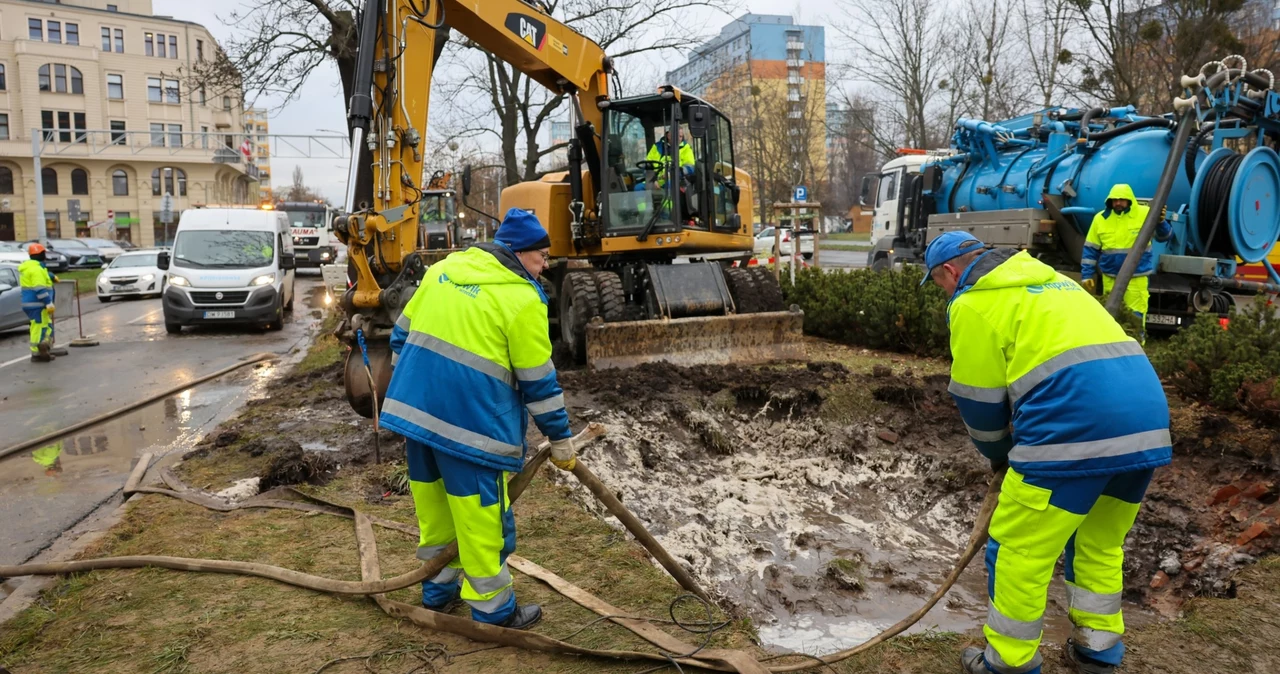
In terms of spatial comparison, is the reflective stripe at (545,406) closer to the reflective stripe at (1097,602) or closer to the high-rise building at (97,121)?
the reflective stripe at (1097,602)

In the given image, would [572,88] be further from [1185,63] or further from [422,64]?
[1185,63]

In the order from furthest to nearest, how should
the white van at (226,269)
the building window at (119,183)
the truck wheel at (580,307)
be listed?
the building window at (119,183) → the white van at (226,269) → the truck wheel at (580,307)

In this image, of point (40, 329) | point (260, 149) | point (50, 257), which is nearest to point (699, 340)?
point (40, 329)

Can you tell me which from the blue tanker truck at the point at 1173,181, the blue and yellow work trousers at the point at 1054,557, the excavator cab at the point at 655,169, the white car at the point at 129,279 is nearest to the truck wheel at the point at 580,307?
the excavator cab at the point at 655,169

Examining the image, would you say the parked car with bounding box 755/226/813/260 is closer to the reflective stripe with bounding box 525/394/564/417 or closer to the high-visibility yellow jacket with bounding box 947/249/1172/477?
the reflective stripe with bounding box 525/394/564/417

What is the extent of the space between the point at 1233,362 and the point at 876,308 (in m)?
4.80

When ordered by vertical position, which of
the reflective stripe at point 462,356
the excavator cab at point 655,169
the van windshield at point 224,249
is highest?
the excavator cab at point 655,169

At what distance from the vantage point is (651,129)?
1010 centimetres

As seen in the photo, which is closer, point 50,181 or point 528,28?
point 528,28

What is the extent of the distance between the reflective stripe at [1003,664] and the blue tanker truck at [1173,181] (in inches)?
245

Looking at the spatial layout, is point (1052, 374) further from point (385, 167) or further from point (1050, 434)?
point (385, 167)

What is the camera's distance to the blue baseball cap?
341 centimetres

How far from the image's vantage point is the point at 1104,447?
2959mm

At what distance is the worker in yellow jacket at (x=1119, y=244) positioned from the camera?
344 inches
